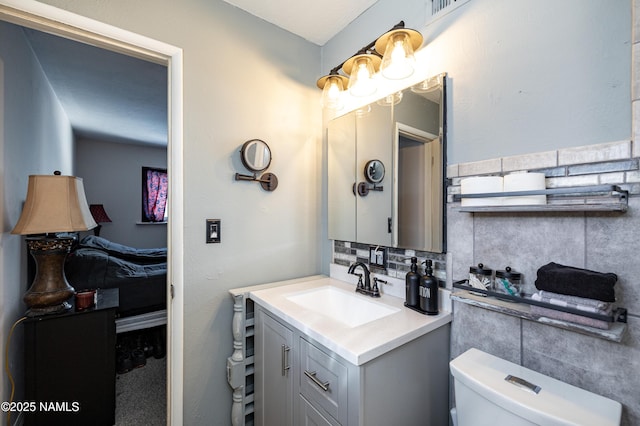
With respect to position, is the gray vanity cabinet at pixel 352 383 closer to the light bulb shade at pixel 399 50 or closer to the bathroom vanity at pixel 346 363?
the bathroom vanity at pixel 346 363

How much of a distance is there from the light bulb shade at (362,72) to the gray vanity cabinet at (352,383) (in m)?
1.26

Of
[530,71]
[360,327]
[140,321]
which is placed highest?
[530,71]

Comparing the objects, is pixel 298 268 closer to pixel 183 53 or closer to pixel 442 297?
pixel 442 297

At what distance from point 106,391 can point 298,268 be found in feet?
4.61

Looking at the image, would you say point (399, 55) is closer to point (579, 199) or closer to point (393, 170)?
point (393, 170)

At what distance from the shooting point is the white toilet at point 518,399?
0.67 m

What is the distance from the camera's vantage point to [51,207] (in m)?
1.54

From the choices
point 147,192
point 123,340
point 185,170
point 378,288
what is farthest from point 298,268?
point 147,192

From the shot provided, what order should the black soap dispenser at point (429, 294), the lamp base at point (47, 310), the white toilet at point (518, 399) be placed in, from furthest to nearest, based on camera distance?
the lamp base at point (47, 310), the black soap dispenser at point (429, 294), the white toilet at point (518, 399)

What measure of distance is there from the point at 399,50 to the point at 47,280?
2285 millimetres

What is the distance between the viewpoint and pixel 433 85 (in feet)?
3.99

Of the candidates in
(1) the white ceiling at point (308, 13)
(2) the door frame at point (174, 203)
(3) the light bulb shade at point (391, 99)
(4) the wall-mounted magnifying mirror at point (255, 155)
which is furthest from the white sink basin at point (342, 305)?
(1) the white ceiling at point (308, 13)

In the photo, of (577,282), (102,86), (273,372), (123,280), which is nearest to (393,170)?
(577,282)

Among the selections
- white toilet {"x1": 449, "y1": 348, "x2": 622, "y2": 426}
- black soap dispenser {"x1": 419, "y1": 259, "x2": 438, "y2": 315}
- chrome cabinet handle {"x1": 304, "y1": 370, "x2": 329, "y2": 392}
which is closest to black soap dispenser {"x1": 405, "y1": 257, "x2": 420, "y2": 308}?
black soap dispenser {"x1": 419, "y1": 259, "x2": 438, "y2": 315}
